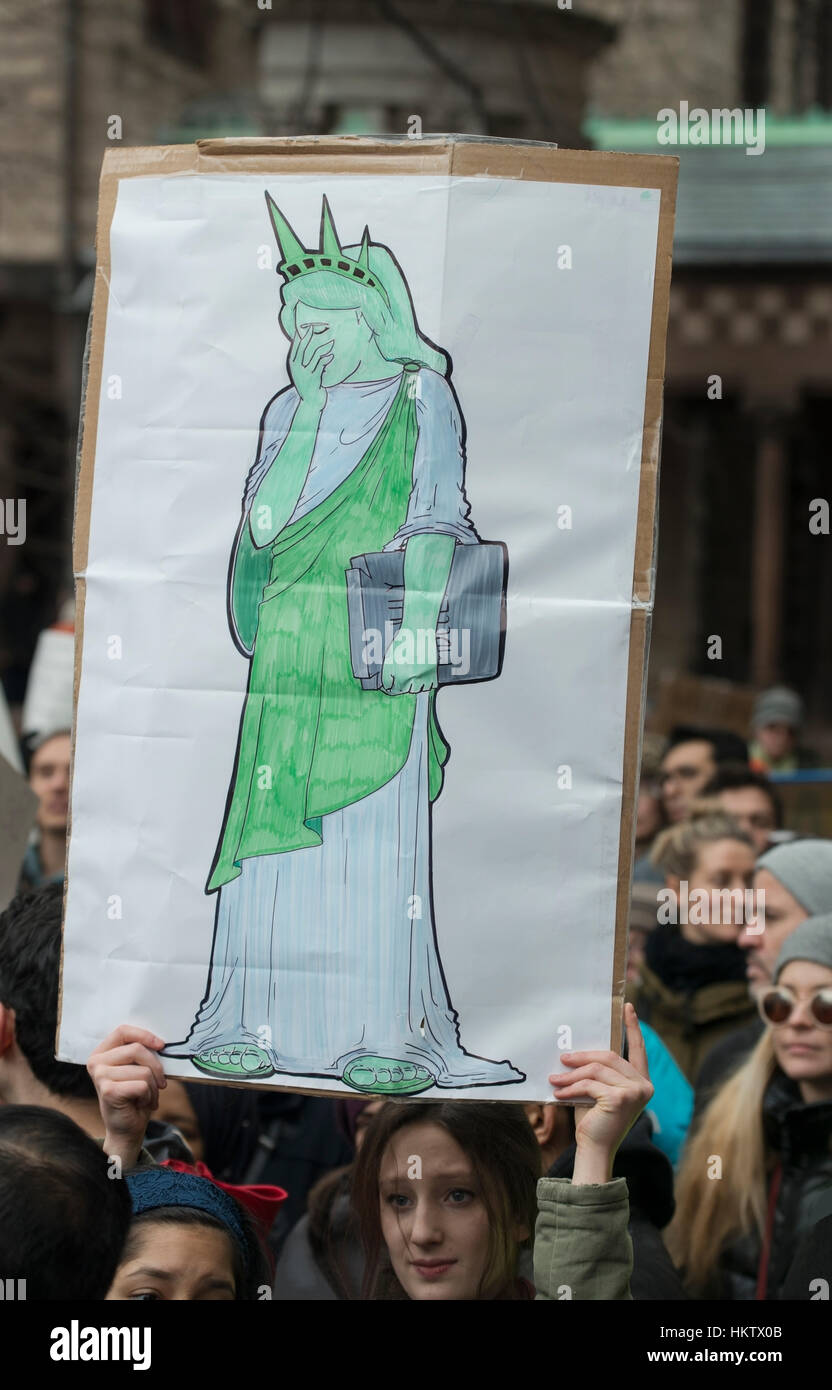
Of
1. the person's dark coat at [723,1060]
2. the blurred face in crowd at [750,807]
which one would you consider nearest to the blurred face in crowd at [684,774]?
the blurred face in crowd at [750,807]

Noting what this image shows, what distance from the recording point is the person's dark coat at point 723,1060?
3.26m

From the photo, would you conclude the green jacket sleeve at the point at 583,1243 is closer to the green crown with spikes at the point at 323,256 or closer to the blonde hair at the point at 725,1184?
the blonde hair at the point at 725,1184

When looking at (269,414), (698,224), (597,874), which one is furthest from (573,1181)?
(698,224)

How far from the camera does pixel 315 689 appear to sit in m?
2.21

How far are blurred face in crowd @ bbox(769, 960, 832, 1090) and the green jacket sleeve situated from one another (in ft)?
2.87

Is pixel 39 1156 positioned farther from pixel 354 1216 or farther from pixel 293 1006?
pixel 354 1216

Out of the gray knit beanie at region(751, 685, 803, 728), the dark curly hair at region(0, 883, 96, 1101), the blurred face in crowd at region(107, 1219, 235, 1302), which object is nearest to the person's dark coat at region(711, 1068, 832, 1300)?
the blurred face in crowd at region(107, 1219, 235, 1302)

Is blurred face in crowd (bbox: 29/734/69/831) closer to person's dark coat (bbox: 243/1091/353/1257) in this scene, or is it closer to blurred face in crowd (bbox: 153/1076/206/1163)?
person's dark coat (bbox: 243/1091/353/1257)

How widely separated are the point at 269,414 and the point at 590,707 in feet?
1.92

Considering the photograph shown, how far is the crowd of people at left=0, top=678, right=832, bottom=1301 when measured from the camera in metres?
2.05

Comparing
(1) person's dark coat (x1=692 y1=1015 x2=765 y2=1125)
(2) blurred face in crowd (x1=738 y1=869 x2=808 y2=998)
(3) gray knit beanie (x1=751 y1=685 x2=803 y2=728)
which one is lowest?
(1) person's dark coat (x1=692 y1=1015 x2=765 y2=1125)

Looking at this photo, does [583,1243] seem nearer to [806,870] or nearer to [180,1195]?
[180,1195]

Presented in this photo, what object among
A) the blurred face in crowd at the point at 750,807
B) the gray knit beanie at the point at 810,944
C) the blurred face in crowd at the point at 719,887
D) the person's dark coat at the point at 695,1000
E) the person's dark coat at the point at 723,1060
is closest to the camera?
the gray knit beanie at the point at 810,944

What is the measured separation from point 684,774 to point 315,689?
11.1 feet
